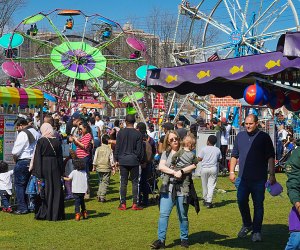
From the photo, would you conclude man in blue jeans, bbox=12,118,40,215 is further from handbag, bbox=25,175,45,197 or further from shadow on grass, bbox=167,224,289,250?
shadow on grass, bbox=167,224,289,250

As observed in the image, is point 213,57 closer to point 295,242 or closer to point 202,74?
point 202,74

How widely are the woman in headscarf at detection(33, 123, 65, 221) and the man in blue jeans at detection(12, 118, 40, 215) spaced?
691 millimetres

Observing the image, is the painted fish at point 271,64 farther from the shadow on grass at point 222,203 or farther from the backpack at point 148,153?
the shadow on grass at point 222,203

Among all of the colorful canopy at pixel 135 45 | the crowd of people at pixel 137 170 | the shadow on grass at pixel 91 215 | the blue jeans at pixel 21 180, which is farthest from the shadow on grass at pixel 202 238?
the colorful canopy at pixel 135 45

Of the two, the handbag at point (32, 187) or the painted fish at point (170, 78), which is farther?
the handbag at point (32, 187)

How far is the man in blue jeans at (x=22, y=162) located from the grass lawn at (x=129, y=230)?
310 mm

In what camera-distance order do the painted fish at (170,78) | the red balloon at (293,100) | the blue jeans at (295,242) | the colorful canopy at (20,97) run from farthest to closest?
the colorful canopy at (20,97) → the red balloon at (293,100) → the painted fish at (170,78) → the blue jeans at (295,242)

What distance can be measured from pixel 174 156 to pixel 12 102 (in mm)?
A: 5727

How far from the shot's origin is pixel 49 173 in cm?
1060

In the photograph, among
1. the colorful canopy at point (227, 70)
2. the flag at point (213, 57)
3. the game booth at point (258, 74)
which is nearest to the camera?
the game booth at point (258, 74)

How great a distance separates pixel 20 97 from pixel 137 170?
3.26 metres

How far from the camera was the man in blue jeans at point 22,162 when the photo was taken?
11.4 m

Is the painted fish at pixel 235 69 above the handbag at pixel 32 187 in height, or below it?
above

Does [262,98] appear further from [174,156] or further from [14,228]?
[14,228]
